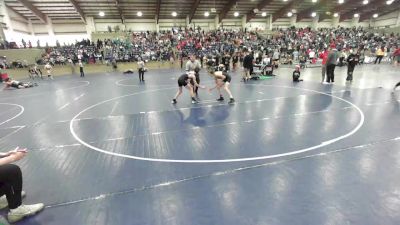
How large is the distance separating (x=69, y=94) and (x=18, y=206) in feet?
30.4

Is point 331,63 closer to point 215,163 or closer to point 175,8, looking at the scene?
point 215,163

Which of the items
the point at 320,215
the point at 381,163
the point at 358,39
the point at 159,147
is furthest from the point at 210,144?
the point at 358,39

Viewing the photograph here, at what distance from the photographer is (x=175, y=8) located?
30547 millimetres

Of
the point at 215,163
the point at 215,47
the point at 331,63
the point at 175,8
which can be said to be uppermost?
the point at 175,8

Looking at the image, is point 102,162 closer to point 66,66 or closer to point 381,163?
point 381,163

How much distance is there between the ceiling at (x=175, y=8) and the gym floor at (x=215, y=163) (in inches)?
923

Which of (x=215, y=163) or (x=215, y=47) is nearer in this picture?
A: (x=215, y=163)

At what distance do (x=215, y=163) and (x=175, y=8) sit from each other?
30070 millimetres

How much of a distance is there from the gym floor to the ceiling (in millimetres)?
23436

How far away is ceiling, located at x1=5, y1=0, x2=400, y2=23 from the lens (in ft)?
86.5

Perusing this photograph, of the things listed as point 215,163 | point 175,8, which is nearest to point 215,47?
point 175,8

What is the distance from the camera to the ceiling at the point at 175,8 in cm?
2636

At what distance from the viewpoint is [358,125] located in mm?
5535

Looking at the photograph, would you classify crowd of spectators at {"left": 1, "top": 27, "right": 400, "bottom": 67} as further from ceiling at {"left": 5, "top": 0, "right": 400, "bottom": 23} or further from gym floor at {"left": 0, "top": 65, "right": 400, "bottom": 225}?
gym floor at {"left": 0, "top": 65, "right": 400, "bottom": 225}
